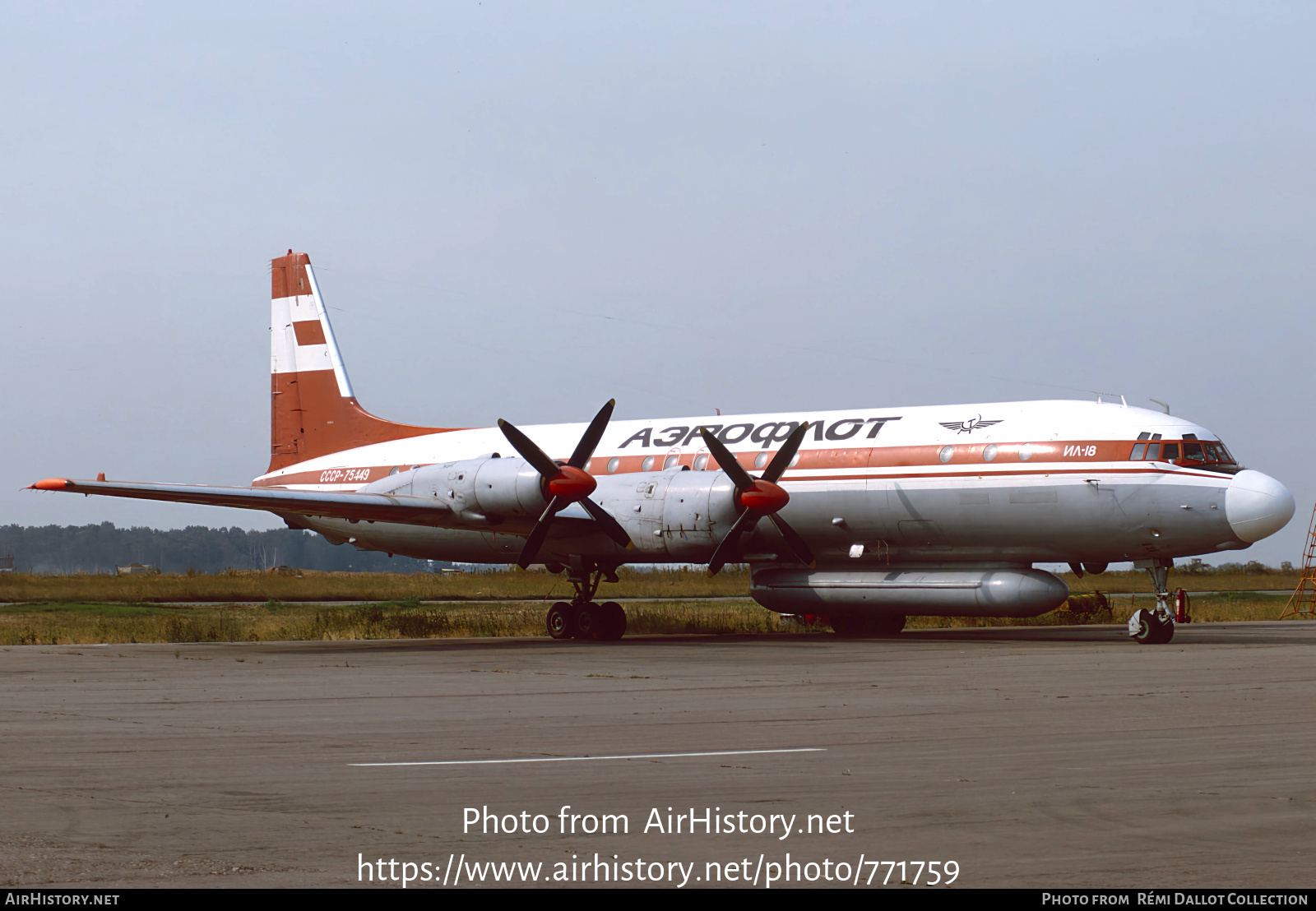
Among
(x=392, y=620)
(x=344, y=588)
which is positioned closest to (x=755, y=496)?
(x=392, y=620)

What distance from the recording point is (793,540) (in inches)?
1015

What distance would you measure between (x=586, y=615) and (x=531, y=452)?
15.1 feet

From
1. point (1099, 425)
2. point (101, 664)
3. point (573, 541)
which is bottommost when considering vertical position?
point (101, 664)

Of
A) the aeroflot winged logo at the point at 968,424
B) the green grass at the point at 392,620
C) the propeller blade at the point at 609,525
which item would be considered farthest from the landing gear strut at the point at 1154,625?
the propeller blade at the point at 609,525

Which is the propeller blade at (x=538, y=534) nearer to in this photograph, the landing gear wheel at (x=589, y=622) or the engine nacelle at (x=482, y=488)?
the engine nacelle at (x=482, y=488)

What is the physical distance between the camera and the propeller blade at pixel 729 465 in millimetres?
24766

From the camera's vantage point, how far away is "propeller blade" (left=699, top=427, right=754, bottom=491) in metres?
24.8

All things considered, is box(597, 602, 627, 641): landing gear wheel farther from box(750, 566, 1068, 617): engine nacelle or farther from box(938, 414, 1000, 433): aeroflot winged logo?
box(938, 414, 1000, 433): aeroflot winged logo

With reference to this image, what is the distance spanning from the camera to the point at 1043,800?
308 inches

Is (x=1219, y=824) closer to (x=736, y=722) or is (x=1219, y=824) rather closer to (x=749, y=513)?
(x=736, y=722)

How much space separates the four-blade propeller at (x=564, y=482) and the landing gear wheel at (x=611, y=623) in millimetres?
2508

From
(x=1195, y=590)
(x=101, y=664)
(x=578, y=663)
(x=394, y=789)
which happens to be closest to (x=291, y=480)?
(x=101, y=664)

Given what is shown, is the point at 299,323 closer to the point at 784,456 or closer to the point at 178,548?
the point at 784,456
